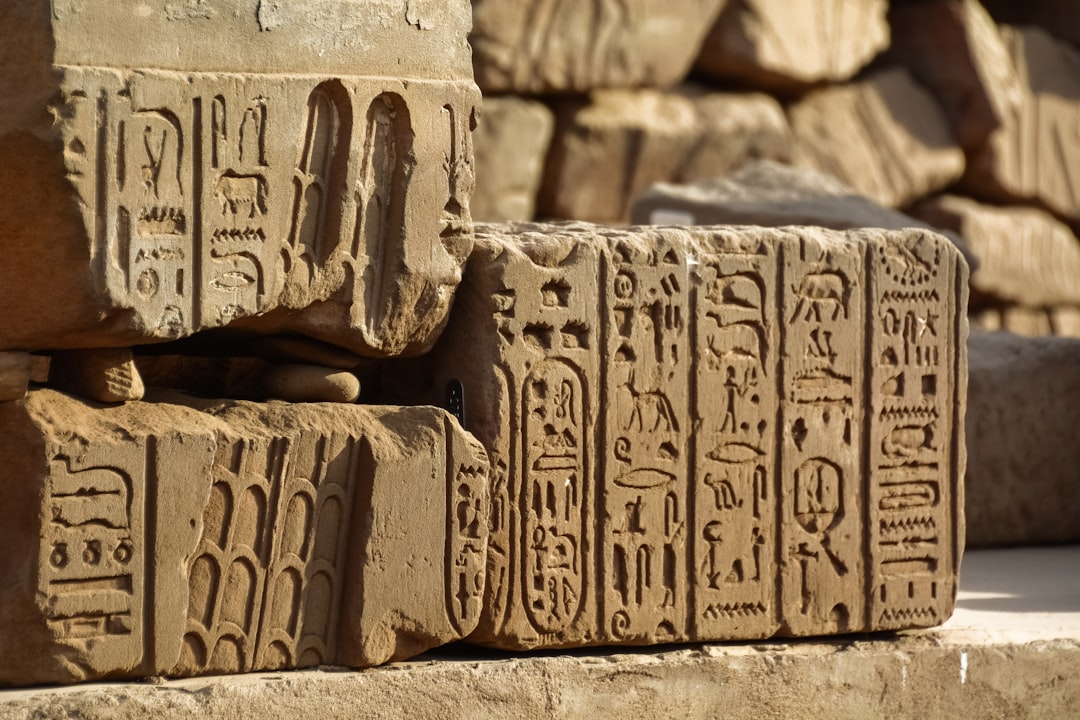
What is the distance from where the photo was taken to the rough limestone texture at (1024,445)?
20.3ft

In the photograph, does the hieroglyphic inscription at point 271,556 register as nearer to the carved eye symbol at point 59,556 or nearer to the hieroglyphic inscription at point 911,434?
the carved eye symbol at point 59,556

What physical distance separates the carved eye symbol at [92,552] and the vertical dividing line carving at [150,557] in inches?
3.6

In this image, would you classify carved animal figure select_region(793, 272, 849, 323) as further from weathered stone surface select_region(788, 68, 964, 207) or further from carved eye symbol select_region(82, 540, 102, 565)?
weathered stone surface select_region(788, 68, 964, 207)

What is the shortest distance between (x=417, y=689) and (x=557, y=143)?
21.0ft

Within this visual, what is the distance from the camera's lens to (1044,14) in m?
13.2

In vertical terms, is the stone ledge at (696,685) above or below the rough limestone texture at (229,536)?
below

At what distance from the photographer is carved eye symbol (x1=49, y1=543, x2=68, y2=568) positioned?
3541mm

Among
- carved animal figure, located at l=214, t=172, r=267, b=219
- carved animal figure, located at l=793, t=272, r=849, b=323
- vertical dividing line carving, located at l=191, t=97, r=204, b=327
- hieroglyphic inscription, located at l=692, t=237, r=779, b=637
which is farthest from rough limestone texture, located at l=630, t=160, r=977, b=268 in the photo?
vertical dividing line carving, located at l=191, t=97, r=204, b=327

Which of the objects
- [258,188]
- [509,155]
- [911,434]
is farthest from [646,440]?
[509,155]

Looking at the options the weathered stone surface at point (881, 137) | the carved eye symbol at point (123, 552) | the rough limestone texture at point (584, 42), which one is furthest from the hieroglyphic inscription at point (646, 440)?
the weathered stone surface at point (881, 137)

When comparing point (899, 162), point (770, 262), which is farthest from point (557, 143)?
point (770, 262)

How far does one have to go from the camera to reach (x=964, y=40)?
38.8ft

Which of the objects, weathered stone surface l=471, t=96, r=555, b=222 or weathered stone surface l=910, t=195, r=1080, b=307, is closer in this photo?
weathered stone surface l=471, t=96, r=555, b=222

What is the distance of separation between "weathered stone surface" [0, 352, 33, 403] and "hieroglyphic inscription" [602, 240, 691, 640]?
1.27m
